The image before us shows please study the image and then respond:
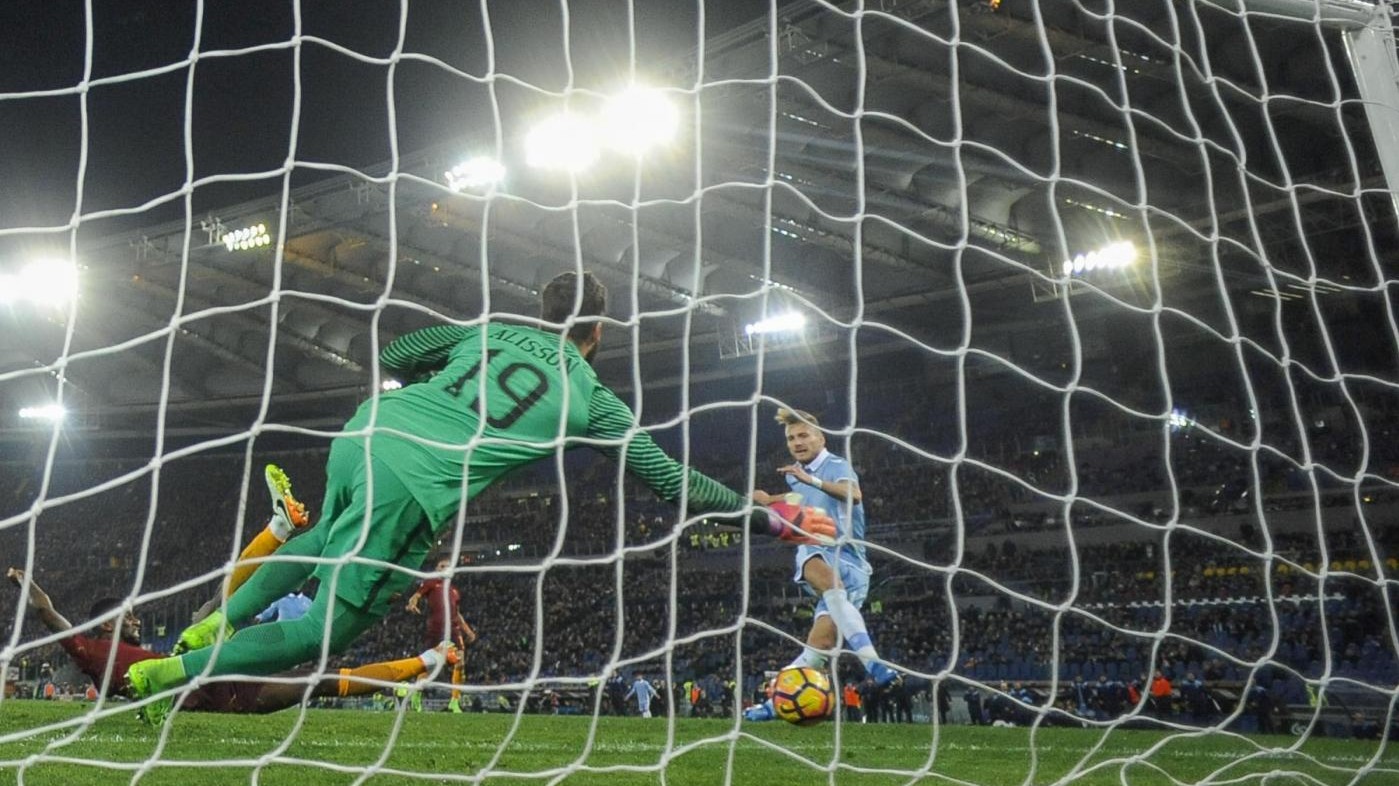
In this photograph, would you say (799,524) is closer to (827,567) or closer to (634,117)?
(827,567)

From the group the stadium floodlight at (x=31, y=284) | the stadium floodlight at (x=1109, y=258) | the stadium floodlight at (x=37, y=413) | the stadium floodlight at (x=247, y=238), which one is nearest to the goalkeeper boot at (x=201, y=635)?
the stadium floodlight at (x=31, y=284)

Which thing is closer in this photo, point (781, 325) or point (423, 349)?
point (423, 349)

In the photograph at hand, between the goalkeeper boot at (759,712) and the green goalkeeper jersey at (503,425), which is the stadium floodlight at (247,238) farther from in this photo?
the green goalkeeper jersey at (503,425)

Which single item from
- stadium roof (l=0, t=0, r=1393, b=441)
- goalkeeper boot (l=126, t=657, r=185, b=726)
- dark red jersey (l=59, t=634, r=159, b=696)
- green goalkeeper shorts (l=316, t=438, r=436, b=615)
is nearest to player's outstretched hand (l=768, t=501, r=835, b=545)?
green goalkeeper shorts (l=316, t=438, r=436, b=615)

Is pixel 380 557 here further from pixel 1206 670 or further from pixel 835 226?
pixel 835 226

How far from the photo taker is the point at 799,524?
2949 millimetres

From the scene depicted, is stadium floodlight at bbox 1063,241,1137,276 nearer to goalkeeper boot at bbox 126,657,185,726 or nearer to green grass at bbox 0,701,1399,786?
green grass at bbox 0,701,1399,786

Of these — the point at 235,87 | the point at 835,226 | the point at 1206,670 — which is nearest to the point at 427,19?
the point at 235,87

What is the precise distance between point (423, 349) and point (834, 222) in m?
8.64

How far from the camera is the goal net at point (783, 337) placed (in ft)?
37.8

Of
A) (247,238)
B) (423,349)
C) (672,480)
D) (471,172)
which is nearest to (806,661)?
(672,480)

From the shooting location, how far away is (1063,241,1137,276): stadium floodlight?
15453mm

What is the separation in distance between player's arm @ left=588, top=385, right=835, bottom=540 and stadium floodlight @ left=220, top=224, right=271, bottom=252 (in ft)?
53.1

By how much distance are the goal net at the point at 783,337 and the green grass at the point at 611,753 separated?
0.10 meters
